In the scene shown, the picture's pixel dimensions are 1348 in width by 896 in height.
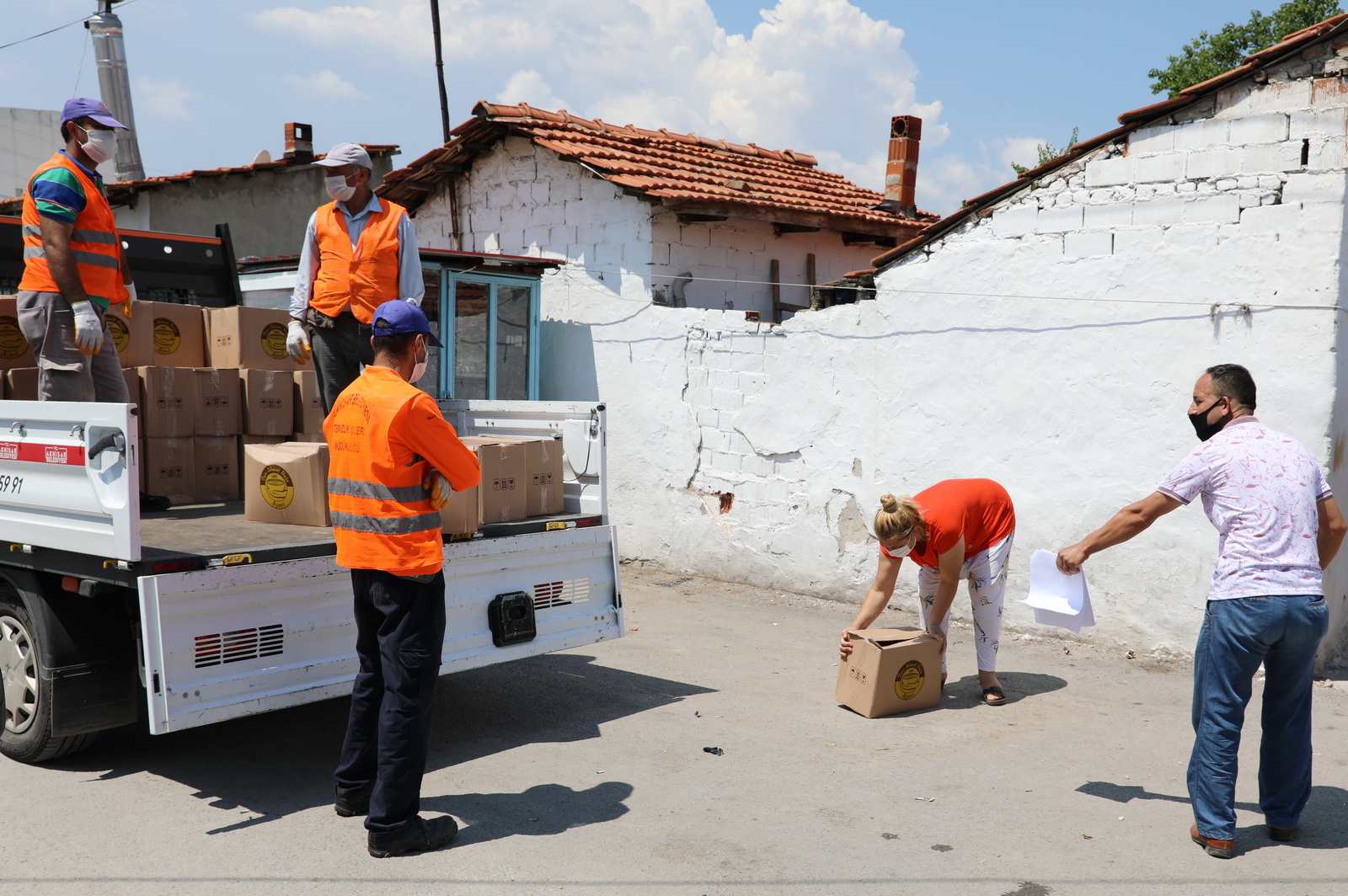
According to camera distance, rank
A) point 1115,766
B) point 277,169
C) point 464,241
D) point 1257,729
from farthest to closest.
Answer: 1. point 277,169
2. point 464,241
3. point 1257,729
4. point 1115,766

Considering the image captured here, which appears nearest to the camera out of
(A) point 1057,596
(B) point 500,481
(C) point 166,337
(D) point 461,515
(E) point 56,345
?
(A) point 1057,596

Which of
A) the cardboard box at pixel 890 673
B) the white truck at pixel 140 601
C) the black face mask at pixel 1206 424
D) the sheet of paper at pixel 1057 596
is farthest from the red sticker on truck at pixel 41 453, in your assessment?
the black face mask at pixel 1206 424

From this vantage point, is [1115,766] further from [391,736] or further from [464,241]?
[464,241]

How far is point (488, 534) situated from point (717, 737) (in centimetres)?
150

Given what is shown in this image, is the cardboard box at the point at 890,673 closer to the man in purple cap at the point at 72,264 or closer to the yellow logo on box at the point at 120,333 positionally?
the man in purple cap at the point at 72,264

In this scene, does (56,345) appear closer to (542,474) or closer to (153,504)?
(153,504)

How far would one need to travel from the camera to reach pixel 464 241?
12.1 meters

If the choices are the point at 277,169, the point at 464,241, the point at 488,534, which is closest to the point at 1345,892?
the point at 488,534

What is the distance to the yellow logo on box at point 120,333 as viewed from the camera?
5527mm

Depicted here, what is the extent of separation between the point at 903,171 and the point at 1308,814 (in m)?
9.64

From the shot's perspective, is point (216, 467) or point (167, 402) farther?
point (216, 467)

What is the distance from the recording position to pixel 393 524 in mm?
3682

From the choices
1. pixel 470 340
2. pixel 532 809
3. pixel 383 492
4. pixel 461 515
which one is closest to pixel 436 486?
pixel 383 492

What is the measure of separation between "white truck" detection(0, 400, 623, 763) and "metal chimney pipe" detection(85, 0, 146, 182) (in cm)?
1562
